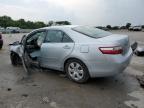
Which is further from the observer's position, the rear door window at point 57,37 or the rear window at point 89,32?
the rear door window at point 57,37

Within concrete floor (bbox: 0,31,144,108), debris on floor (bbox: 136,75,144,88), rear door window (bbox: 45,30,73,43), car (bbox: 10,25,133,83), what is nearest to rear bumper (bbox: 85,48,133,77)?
car (bbox: 10,25,133,83)

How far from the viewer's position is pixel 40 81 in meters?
6.23

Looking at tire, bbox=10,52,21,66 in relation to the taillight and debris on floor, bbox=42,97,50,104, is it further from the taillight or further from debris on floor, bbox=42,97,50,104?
the taillight

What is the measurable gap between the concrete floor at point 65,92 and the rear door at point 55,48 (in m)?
0.46

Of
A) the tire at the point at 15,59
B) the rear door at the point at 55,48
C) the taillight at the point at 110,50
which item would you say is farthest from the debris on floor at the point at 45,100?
the tire at the point at 15,59

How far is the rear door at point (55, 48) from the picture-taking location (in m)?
5.93

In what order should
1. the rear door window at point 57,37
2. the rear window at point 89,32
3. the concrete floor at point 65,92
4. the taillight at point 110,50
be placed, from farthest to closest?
the rear door window at point 57,37 < the rear window at point 89,32 < the taillight at point 110,50 < the concrete floor at point 65,92

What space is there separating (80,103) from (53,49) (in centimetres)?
210

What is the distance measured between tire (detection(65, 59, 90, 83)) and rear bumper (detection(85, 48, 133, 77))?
0.66 ft

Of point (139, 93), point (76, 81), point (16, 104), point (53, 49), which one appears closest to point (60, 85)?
point (76, 81)

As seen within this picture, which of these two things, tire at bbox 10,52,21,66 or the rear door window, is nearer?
the rear door window

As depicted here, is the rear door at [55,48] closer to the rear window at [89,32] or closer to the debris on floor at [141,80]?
the rear window at [89,32]

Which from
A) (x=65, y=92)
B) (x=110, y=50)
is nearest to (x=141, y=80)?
(x=110, y=50)

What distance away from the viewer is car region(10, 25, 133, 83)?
527cm
